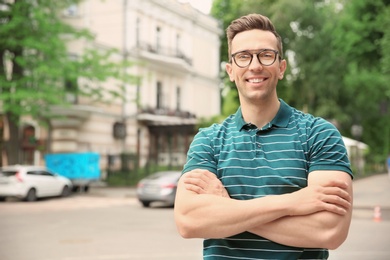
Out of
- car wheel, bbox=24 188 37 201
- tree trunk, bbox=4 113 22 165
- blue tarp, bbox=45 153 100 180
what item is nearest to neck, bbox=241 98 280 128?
car wheel, bbox=24 188 37 201

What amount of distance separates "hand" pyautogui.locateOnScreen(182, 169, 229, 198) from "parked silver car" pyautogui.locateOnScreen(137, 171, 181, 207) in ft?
62.2

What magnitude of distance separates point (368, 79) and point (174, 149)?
56.7ft

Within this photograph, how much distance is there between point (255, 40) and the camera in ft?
Result: 8.98

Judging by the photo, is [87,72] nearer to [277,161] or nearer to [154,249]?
[154,249]

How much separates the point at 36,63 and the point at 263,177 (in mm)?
26639

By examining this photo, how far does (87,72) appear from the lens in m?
28.6

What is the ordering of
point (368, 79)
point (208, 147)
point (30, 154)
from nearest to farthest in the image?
point (208, 147), point (30, 154), point (368, 79)

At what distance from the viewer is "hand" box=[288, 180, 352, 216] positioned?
2578mm

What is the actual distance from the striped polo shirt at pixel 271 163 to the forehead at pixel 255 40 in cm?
35

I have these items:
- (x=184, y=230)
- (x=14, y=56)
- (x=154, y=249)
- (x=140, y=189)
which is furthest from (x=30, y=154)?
(x=184, y=230)

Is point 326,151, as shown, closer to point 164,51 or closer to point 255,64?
point 255,64

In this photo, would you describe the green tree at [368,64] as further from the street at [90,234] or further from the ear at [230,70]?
the ear at [230,70]

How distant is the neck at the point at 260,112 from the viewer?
276cm

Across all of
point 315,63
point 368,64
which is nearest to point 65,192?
point 368,64
